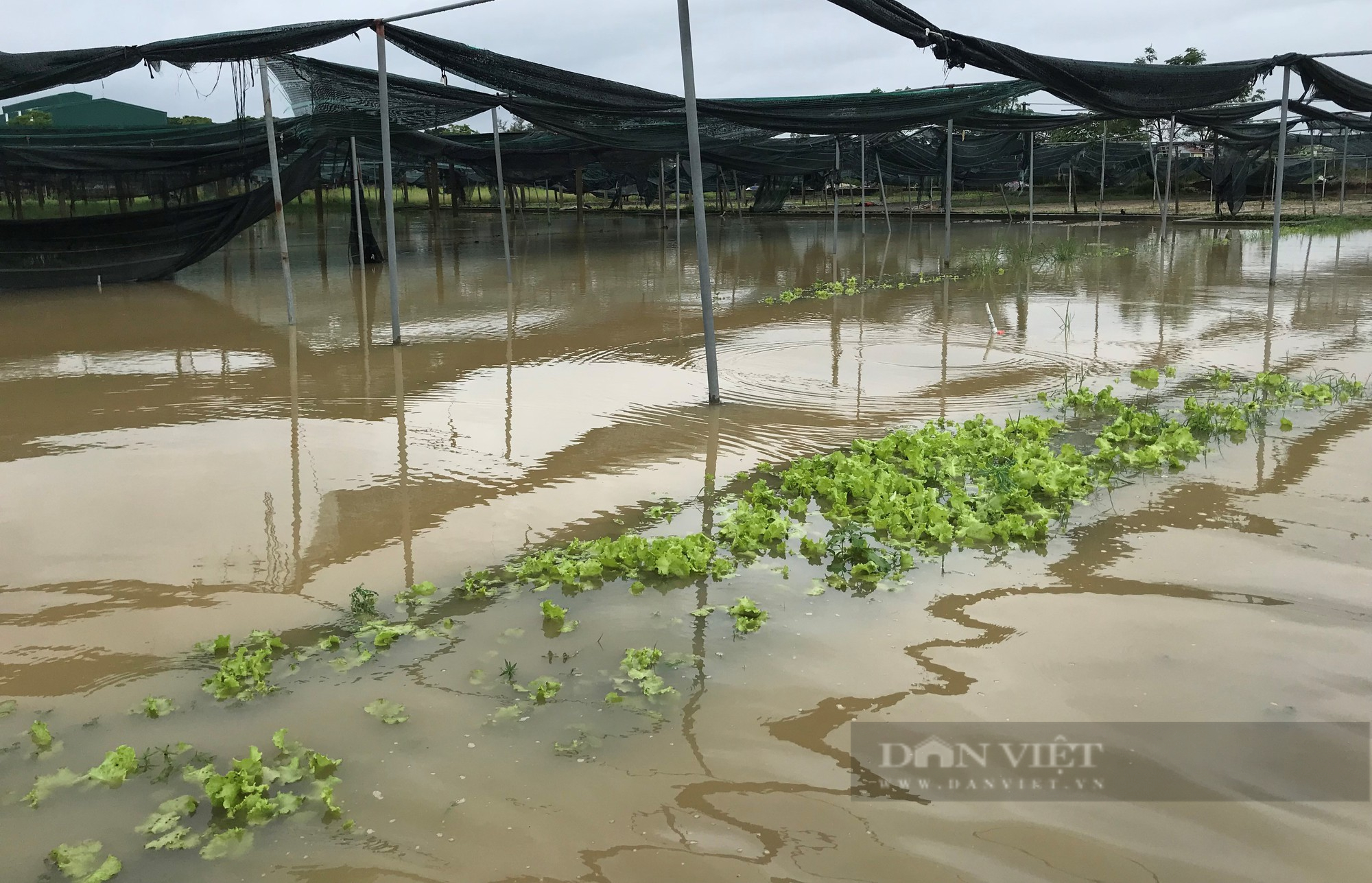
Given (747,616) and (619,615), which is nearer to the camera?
(747,616)

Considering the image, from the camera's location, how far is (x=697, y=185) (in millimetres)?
6801

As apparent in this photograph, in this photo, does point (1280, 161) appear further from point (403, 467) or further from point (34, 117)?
A: point (34, 117)

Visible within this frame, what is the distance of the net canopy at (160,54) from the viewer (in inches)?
333

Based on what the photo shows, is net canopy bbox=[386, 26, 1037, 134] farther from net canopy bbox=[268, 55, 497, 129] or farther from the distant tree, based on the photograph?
the distant tree

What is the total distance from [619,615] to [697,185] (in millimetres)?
3785

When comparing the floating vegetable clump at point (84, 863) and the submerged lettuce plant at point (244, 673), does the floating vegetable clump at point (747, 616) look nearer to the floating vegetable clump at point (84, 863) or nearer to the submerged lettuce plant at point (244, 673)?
the submerged lettuce plant at point (244, 673)

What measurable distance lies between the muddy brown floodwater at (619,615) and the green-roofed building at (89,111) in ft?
52.1

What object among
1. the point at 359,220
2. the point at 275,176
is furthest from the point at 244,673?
the point at 359,220

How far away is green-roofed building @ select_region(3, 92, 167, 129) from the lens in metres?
21.7

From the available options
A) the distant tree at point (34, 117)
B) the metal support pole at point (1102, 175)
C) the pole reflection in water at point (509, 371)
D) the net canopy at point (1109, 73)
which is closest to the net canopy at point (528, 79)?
the pole reflection in water at point (509, 371)

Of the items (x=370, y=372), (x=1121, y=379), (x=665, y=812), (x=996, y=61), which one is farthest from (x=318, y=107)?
(x=665, y=812)

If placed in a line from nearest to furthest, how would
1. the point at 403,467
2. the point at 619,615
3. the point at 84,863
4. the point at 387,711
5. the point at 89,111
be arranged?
1. the point at 84,863
2. the point at 387,711
3. the point at 619,615
4. the point at 403,467
5. the point at 89,111

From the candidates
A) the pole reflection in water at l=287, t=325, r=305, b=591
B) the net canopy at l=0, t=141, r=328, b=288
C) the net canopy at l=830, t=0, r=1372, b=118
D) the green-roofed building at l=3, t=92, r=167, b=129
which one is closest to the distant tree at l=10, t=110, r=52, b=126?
the green-roofed building at l=3, t=92, r=167, b=129

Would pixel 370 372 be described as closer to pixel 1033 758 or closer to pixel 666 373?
pixel 666 373
